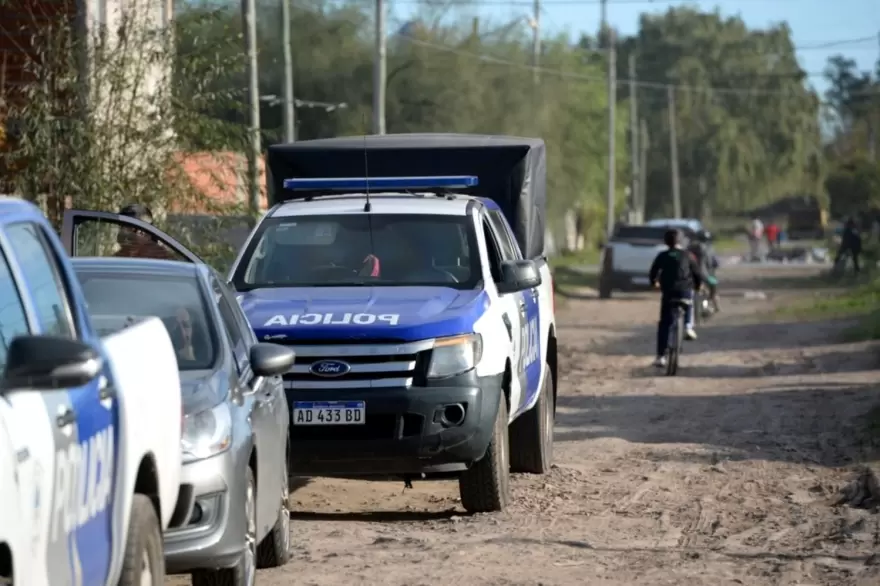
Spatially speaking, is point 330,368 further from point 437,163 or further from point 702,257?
point 702,257

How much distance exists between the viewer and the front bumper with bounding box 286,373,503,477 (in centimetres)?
1045

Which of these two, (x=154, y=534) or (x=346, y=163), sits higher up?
(x=346, y=163)

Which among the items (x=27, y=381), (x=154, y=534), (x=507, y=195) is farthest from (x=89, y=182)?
(x=27, y=381)

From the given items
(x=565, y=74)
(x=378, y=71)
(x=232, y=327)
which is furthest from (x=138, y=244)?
(x=565, y=74)

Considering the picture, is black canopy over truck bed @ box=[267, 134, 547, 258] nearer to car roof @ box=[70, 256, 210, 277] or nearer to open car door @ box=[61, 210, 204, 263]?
open car door @ box=[61, 210, 204, 263]

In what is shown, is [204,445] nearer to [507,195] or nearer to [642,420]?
[507,195]

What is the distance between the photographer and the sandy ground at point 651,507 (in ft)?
30.1

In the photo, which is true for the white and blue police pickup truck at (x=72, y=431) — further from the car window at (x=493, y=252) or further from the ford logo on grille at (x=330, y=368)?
the car window at (x=493, y=252)

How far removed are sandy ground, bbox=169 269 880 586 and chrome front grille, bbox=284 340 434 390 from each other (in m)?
0.85

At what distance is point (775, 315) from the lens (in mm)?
34938

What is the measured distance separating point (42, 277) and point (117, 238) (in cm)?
960

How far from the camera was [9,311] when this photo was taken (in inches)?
202

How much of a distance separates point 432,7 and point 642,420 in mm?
37239

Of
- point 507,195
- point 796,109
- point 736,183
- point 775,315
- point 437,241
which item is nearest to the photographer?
point 437,241
